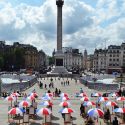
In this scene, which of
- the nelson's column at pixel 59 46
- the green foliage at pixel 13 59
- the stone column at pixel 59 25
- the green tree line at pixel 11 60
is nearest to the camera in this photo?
the stone column at pixel 59 25

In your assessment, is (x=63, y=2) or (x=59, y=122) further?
(x=63, y=2)

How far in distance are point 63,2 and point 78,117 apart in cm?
10577

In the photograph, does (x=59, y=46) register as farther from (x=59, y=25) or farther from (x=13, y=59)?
(x=13, y=59)

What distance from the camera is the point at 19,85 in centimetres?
6962

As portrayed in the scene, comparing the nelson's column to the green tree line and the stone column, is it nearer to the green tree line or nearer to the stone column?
the stone column

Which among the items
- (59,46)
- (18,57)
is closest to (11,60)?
(18,57)

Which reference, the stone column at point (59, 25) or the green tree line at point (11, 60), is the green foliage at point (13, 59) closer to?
the green tree line at point (11, 60)

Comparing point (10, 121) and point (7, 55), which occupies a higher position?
point (7, 55)

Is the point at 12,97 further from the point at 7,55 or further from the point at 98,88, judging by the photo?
the point at 7,55

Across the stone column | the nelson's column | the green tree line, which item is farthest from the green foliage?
the stone column

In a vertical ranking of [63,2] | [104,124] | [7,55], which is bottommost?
[104,124]

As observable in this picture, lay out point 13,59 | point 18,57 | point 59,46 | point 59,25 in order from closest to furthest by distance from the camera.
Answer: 1. point 59,25
2. point 59,46
3. point 13,59
4. point 18,57

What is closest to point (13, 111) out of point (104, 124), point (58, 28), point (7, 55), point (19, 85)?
point (104, 124)

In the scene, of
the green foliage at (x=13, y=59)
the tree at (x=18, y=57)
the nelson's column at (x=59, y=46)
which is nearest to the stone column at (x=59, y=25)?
the nelson's column at (x=59, y=46)
